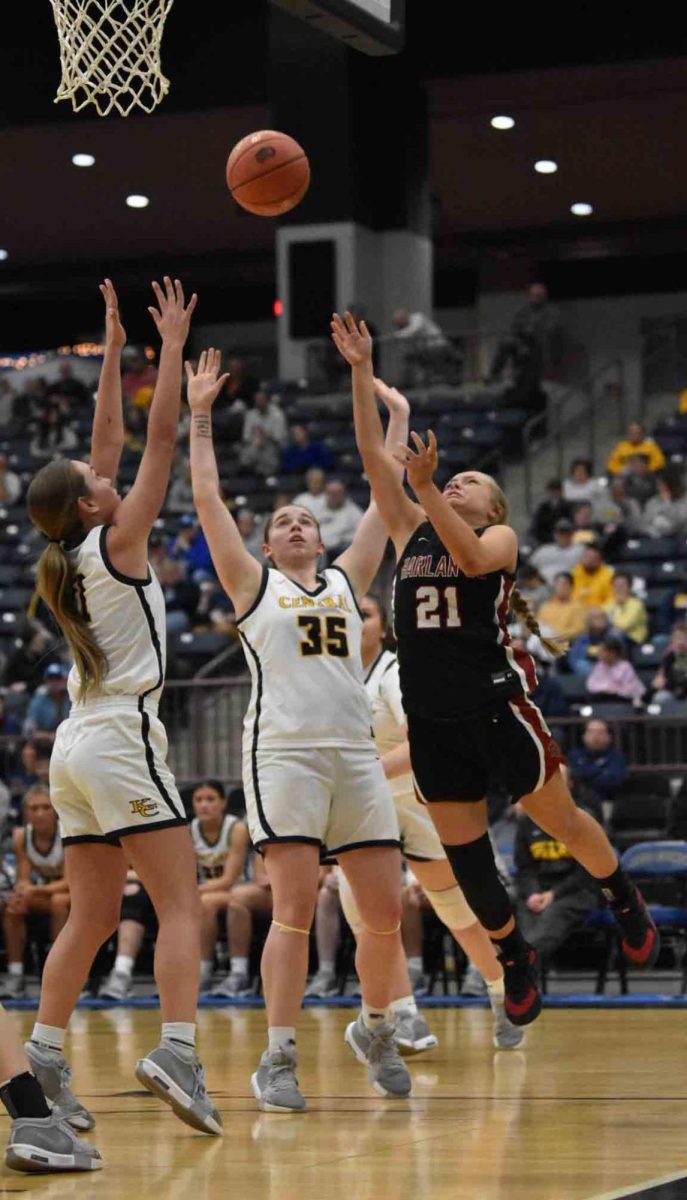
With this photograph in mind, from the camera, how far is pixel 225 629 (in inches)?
695

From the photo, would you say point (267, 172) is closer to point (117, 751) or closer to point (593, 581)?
point (117, 751)

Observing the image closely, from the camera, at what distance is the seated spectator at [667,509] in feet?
61.5

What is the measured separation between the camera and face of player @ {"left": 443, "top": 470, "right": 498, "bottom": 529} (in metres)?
7.19

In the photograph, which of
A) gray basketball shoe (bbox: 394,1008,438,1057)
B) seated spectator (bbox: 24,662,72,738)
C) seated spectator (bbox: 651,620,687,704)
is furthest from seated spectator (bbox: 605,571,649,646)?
gray basketball shoe (bbox: 394,1008,438,1057)

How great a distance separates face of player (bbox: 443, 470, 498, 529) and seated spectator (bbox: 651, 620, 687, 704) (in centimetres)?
803

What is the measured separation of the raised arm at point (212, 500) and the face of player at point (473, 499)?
0.79 meters

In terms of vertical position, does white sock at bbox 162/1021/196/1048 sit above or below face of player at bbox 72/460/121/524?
below

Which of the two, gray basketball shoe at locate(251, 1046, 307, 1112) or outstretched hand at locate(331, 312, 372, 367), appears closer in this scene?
gray basketball shoe at locate(251, 1046, 307, 1112)

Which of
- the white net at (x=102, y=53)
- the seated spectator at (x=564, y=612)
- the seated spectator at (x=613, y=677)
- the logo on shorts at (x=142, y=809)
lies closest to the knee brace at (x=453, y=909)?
the logo on shorts at (x=142, y=809)

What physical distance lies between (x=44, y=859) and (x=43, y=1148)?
774cm

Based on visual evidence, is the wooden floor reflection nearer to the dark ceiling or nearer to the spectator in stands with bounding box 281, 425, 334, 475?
the spectator in stands with bounding box 281, 425, 334, 475

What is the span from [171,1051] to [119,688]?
1.15 meters

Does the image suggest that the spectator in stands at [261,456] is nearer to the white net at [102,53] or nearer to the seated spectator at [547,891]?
the seated spectator at [547,891]

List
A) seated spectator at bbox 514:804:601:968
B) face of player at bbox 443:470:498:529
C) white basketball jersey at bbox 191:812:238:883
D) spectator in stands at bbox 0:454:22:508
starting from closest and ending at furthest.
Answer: face of player at bbox 443:470:498:529
seated spectator at bbox 514:804:601:968
white basketball jersey at bbox 191:812:238:883
spectator in stands at bbox 0:454:22:508
